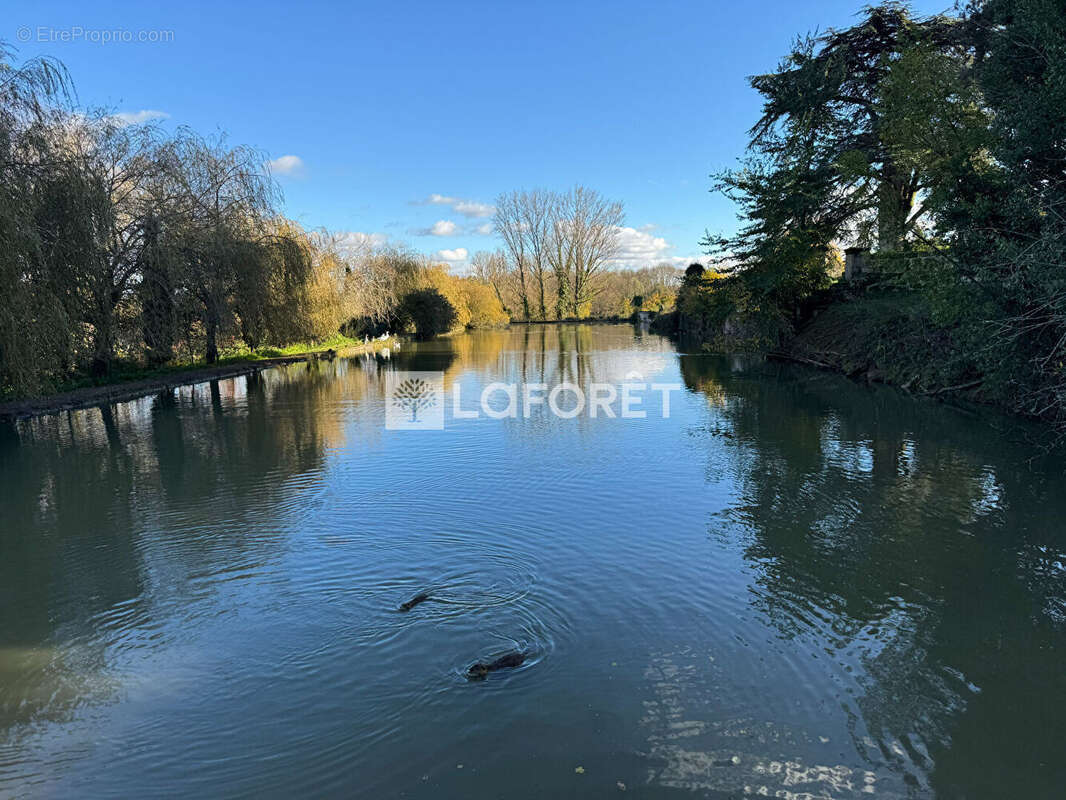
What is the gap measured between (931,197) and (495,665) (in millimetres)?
10170

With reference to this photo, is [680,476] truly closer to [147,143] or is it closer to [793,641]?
[793,641]

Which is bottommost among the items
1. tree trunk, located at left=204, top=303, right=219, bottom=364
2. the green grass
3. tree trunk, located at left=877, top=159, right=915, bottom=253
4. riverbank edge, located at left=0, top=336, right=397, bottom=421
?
riverbank edge, located at left=0, top=336, right=397, bottom=421

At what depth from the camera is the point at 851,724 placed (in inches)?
143

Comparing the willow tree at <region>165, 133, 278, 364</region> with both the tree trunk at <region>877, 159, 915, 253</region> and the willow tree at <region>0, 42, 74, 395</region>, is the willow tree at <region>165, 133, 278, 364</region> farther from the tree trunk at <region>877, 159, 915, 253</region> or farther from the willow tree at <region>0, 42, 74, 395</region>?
the tree trunk at <region>877, 159, 915, 253</region>

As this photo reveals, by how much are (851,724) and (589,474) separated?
5.40m

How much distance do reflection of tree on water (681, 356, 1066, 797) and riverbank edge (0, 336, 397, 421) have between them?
14.2 m

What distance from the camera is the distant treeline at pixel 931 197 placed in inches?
318

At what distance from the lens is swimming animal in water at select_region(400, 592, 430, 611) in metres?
5.03

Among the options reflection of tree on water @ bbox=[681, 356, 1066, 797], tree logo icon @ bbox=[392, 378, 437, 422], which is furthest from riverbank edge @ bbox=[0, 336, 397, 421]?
reflection of tree on water @ bbox=[681, 356, 1066, 797]

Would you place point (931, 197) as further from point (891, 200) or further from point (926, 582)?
point (891, 200)

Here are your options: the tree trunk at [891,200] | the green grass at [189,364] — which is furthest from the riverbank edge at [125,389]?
the tree trunk at [891,200]

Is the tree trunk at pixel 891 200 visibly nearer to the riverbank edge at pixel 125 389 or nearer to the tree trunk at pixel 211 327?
the tree trunk at pixel 211 327

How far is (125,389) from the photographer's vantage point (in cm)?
1755

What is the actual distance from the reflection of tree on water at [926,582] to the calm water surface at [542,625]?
0.02m
